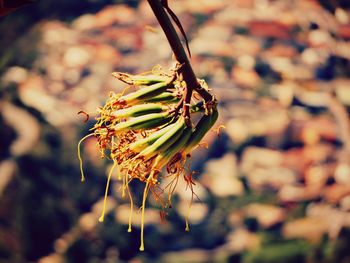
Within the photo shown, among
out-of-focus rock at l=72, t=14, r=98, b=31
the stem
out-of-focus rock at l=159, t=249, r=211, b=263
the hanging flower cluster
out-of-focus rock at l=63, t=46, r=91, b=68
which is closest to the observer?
the stem

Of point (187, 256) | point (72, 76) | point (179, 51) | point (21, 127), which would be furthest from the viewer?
point (72, 76)

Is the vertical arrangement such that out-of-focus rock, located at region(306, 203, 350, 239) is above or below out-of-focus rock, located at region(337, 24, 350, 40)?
below

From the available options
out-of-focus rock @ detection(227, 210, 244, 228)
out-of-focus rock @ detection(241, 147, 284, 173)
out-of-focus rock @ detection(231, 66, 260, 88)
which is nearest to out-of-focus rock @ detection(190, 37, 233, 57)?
out-of-focus rock @ detection(231, 66, 260, 88)

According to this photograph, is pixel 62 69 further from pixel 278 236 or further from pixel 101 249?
pixel 278 236

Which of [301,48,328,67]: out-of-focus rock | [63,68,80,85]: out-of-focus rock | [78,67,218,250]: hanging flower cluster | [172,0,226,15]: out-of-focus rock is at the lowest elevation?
[301,48,328,67]: out-of-focus rock

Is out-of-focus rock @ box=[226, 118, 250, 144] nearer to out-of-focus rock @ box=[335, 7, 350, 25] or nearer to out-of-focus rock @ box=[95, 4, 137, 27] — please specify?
out-of-focus rock @ box=[95, 4, 137, 27]

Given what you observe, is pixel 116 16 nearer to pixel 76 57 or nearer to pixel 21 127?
pixel 76 57

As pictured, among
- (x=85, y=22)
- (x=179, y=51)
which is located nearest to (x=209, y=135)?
(x=85, y=22)
